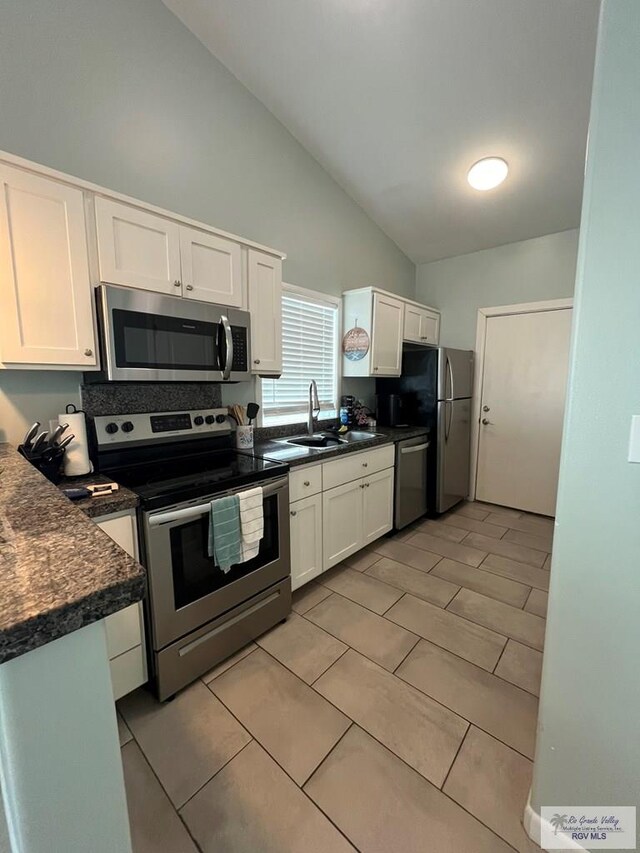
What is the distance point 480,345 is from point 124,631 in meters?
3.86

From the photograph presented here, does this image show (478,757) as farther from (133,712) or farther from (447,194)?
(447,194)

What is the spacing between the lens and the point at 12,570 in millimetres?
603

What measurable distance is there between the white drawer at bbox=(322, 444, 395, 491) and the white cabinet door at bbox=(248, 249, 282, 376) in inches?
28.8

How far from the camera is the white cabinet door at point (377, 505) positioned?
2.69 m

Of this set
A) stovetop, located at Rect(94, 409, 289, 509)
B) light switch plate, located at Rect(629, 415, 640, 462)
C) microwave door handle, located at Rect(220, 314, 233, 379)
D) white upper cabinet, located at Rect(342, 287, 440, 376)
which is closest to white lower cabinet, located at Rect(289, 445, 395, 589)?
stovetop, located at Rect(94, 409, 289, 509)

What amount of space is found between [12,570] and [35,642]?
204 mm

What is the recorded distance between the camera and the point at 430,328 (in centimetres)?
393

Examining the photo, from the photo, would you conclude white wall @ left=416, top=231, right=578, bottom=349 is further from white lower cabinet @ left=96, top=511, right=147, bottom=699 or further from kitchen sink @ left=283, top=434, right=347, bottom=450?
white lower cabinet @ left=96, top=511, right=147, bottom=699

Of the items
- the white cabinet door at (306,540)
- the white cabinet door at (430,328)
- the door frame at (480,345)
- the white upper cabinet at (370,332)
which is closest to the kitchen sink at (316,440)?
the white cabinet door at (306,540)

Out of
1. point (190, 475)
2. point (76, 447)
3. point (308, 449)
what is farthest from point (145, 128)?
point (308, 449)

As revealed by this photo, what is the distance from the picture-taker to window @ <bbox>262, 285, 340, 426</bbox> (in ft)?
9.26

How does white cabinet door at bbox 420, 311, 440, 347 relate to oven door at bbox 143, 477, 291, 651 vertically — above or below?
above

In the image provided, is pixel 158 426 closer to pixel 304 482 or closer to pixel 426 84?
pixel 304 482

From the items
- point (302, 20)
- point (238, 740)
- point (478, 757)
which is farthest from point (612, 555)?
point (302, 20)
